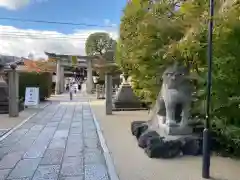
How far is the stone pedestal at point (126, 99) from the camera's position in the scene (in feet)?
48.7

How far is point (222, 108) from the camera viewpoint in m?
5.34

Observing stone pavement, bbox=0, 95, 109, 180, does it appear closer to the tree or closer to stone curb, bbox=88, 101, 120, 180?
stone curb, bbox=88, 101, 120, 180

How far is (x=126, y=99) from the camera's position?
593 inches

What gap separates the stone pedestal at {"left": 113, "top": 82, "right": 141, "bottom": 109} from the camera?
14834 mm

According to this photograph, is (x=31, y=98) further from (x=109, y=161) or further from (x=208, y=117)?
(x=208, y=117)

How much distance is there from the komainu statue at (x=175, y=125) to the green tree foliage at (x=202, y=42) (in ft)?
0.87

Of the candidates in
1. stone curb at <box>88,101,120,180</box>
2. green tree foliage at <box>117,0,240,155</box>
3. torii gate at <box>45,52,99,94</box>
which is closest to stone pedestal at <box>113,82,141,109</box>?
stone curb at <box>88,101,120,180</box>

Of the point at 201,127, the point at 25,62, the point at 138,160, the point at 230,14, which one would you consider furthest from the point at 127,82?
the point at 25,62

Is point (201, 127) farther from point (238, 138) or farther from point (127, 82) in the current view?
point (127, 82)

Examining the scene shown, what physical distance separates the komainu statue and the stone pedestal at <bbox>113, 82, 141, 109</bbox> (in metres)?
8.36

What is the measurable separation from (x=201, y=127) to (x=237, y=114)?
117 centimetres

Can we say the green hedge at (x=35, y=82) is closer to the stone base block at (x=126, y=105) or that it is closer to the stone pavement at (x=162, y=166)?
the stone base block at (x=126, y=105)

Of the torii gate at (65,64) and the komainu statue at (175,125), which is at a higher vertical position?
the torii gate at (65,64)

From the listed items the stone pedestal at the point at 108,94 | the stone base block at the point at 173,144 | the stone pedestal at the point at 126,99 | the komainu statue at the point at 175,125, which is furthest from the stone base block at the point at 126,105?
the stone base block at the point at 173,144
